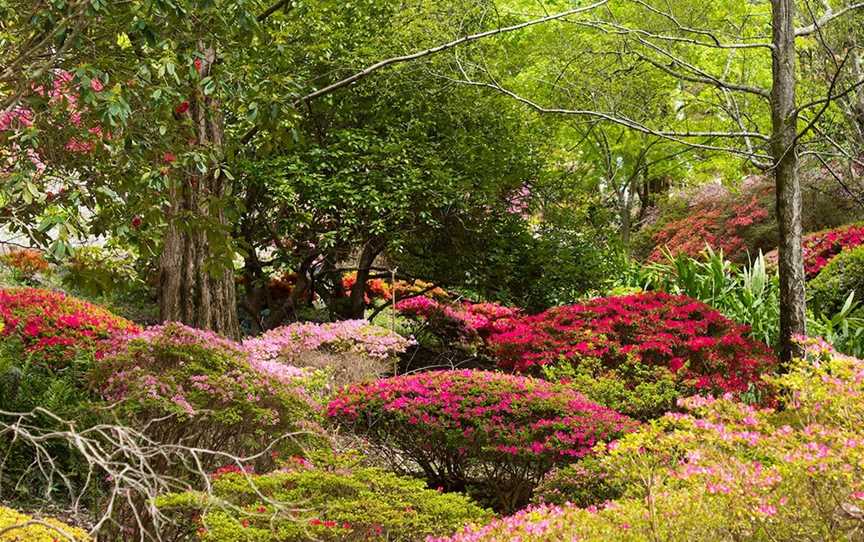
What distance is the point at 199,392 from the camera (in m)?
4.83

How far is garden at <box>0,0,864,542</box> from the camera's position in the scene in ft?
12.0

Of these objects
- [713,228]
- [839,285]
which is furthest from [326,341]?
[713,228]

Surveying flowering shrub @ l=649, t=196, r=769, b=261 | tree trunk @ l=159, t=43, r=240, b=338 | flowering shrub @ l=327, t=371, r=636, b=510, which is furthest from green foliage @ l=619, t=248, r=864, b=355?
tree trunk @ l=159, t=43, r=240, b=338

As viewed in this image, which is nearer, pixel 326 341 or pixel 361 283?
pixel 326 341

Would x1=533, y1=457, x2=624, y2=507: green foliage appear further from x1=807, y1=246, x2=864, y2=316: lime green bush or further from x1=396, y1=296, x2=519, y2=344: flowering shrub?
x1=807, y1=246, x2=864, y2=316: lime green bush

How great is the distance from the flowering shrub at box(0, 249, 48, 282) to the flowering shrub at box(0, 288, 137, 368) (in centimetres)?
557

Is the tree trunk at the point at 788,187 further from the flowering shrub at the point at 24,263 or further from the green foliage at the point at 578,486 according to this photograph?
the flowering shrub at the point at 24,263

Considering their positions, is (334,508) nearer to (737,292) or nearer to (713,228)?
(737,292)

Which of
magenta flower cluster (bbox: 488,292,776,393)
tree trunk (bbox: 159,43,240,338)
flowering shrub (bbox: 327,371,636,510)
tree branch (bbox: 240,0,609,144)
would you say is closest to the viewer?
flowering shrub (bbox: 327,371,636,510)

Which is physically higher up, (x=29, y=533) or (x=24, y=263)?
(x=24, y=263)

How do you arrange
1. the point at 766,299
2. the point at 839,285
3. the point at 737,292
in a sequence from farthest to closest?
the point at 737,292 → the point at 839,285 → the point at 766,299

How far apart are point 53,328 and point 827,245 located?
32.2 feet

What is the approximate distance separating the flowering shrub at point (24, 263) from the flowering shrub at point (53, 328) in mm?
5574

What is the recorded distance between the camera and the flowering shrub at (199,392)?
478cm
